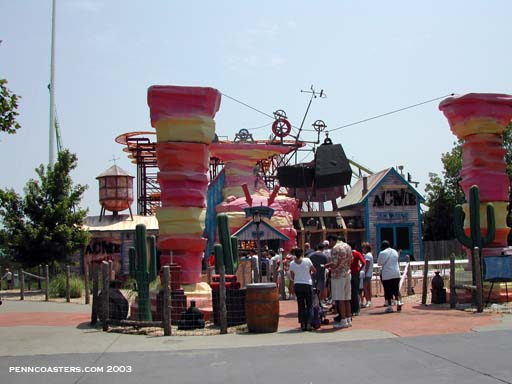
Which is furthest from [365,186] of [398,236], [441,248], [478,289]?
[478,289]

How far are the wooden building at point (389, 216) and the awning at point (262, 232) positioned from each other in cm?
750

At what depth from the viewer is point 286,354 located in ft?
28.4

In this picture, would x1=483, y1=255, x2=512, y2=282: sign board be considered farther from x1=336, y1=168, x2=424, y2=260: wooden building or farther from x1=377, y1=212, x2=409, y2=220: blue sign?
x1=377, y1=212, x2=409, y2=220: blue sign

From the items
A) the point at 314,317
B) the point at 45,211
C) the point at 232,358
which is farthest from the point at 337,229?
Result: the point at 232,358

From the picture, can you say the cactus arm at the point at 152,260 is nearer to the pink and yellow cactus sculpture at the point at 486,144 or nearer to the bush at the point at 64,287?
the pink and yellow cactus sculpture at the point at 486,144

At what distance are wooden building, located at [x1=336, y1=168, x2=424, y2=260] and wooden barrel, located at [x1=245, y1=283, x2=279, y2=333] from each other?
22.1 meters

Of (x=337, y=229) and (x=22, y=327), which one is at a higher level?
(x=337, y=229)

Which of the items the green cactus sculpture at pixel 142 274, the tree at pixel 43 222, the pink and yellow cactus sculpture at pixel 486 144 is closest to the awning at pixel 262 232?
the tree at pixel 43 222

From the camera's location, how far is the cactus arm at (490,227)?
563 inches

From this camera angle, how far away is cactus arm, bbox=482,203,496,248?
14305mm

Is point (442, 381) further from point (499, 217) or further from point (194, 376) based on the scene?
point (499, 217)

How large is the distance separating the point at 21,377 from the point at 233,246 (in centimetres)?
738

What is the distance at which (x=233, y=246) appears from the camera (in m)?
14.5

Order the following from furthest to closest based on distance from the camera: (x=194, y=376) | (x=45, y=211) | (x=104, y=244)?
(x=104, y=244)
(x=45, y=211)
(x=194, y=376)
